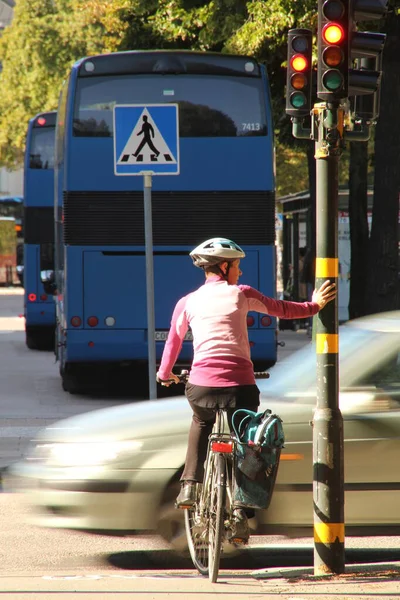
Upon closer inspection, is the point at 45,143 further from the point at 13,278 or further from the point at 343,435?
the point at 13,278

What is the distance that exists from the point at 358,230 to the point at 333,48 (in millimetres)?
15891

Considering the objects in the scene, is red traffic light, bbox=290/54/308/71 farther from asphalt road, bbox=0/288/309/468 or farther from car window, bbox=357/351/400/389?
asphalt road, bbox=0/288/309/468

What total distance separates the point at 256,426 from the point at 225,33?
47.0ft

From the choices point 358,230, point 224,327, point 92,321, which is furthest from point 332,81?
point 358,230

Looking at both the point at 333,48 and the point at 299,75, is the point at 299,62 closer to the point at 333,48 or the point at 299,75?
the point at 299,75

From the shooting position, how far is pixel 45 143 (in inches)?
899

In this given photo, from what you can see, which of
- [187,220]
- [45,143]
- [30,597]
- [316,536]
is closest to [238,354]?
[316,536]

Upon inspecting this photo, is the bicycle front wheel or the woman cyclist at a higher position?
the woman cyclist

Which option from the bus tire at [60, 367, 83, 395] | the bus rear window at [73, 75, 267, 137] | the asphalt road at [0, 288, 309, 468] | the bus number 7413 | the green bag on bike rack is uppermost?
the bus rear window at [73, 75, 267, 137]

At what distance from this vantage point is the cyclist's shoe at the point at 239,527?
5895mm

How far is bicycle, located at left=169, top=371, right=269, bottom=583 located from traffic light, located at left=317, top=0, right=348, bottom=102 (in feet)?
5.62

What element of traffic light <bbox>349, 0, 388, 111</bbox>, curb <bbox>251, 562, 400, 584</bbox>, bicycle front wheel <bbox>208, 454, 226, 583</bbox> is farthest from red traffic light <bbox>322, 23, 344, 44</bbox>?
curb <bbox>251, 562, 400, 584</bbox>

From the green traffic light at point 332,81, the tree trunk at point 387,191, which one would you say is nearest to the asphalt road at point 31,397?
the tree trunk at point 387,191

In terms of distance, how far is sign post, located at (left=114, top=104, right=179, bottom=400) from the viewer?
11.4 m
